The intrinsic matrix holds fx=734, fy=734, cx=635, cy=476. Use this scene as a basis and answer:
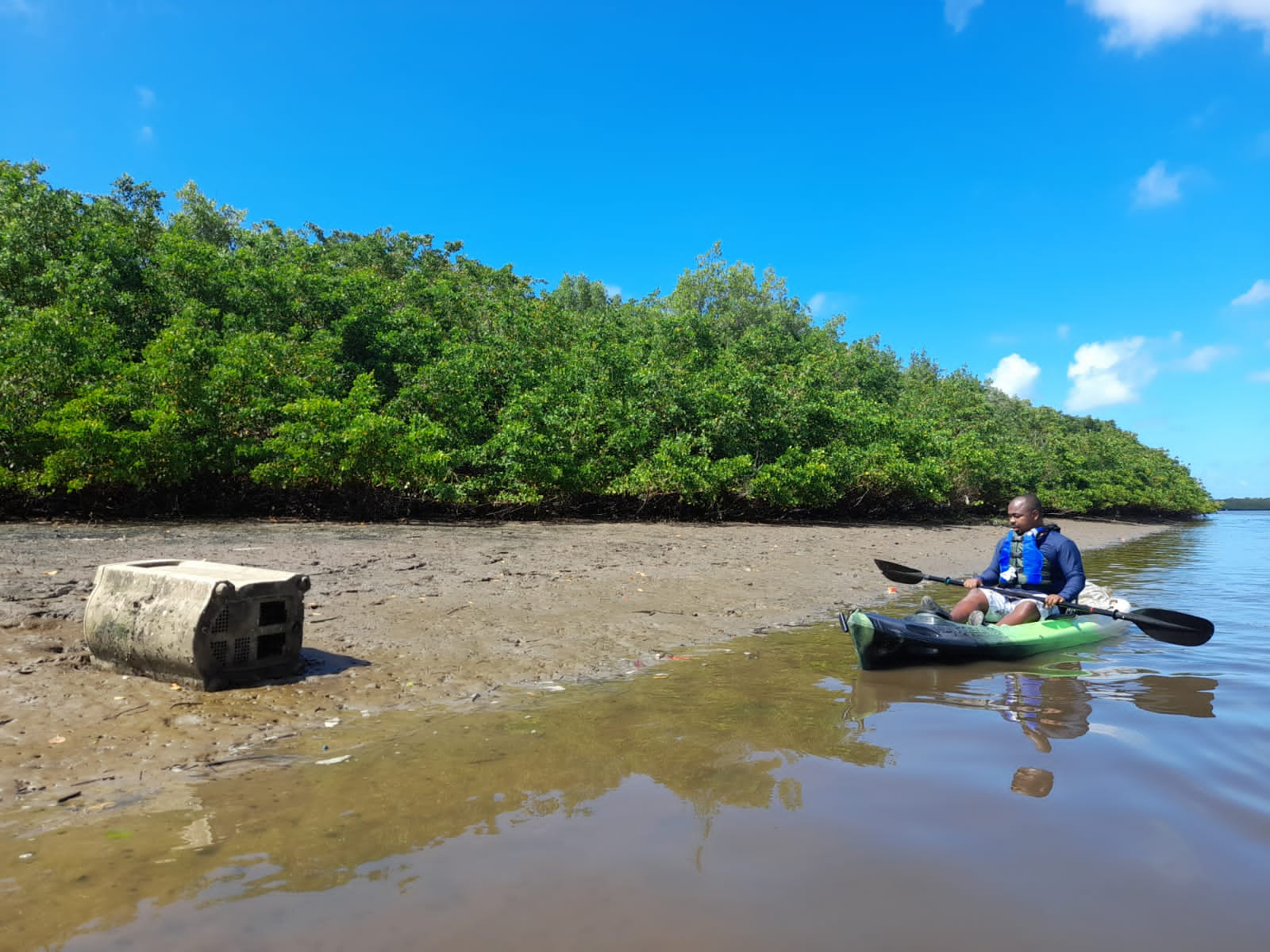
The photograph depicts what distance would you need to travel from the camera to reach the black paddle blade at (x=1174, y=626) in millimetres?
7258

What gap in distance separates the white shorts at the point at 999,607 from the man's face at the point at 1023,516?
0.73 m

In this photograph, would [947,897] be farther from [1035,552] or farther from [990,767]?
[1035,552]

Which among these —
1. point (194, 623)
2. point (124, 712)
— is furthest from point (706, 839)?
point (124, 712)

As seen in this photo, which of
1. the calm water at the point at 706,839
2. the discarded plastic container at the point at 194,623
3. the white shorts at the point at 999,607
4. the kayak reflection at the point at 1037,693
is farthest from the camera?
the white shorts at the point at 999,607

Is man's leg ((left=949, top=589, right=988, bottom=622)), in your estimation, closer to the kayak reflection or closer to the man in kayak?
the man in kayak

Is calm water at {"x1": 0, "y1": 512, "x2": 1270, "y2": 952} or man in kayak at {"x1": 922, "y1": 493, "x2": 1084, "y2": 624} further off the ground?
man in kayak at {"x1": 922, "y1": 493, "x2": 1084, "y2": 624}

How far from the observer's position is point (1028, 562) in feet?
25.6

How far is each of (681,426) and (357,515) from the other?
936 centimetres

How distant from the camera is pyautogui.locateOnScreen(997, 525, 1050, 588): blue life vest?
7727 mm

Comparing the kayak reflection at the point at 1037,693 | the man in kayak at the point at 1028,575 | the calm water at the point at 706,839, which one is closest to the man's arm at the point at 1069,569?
the man in kayak at the point at 1028,575

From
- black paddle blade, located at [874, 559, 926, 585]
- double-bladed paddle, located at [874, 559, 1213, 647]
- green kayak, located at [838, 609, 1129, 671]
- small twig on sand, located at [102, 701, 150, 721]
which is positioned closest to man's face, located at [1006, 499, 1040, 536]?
double-bladed paddle, located at [874, 559, 1213, 647]

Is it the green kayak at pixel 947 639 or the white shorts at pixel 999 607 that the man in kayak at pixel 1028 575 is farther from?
the green kayak at pixel 947 639

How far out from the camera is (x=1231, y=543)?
28.5 m

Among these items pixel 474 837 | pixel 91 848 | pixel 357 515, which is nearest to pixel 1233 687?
pixel 474 837
